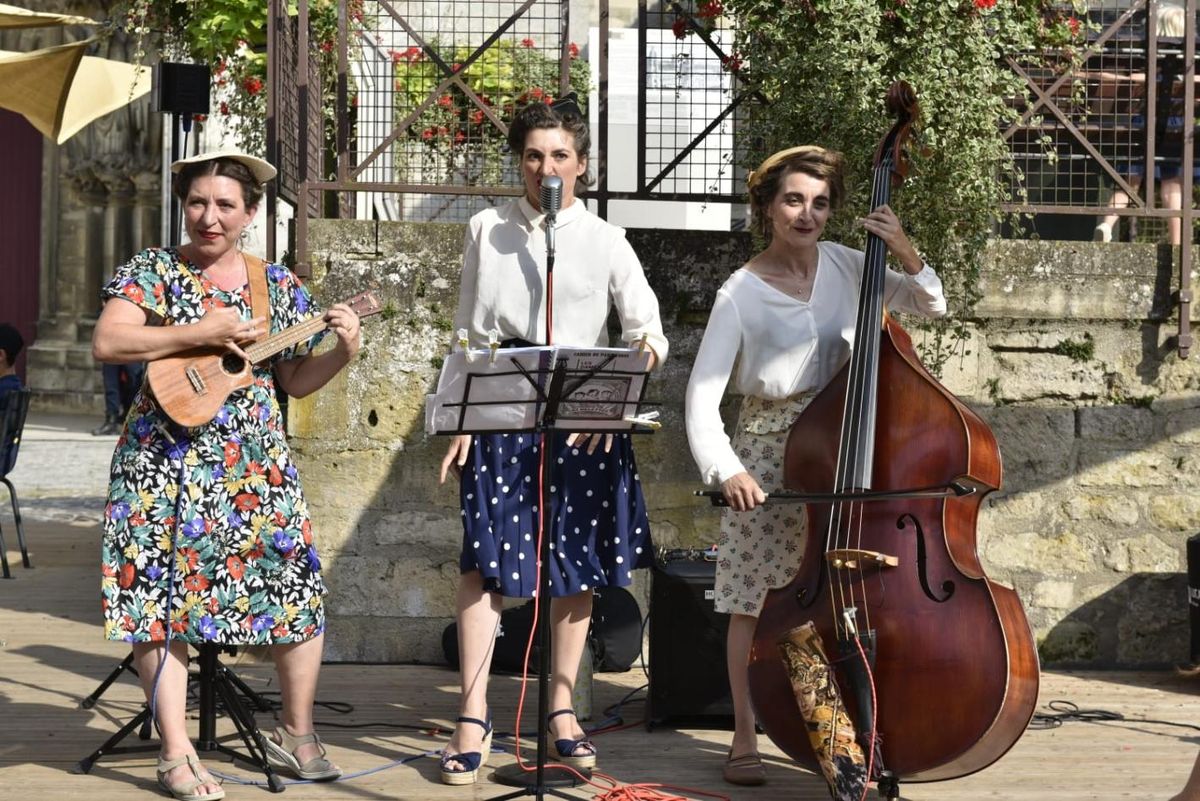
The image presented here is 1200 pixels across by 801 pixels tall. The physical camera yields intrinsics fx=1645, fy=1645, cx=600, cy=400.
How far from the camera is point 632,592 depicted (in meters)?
6.11

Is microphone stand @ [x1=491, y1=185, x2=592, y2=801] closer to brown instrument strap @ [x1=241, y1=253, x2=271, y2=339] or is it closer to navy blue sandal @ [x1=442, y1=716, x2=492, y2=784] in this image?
navy blue sandal @ [x1=442, y1=716, x2=492, y2=784]

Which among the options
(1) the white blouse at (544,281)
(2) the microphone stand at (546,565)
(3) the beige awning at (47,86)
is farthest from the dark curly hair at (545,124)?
(3) the beige awning at (47,86)

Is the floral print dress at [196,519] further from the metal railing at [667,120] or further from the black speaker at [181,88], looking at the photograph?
the black speaker at [181,88]

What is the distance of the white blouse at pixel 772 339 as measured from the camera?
4.40 meters

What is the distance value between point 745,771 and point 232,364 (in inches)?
69.8

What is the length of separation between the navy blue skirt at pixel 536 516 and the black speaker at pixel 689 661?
0.52m

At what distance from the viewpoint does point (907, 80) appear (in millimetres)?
5312

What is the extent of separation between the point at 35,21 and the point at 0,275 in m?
13.3

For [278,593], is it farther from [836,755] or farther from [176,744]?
[836,755]

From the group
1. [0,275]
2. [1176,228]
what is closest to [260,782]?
[1176,228]

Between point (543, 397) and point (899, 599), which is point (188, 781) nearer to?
point (543, 397)

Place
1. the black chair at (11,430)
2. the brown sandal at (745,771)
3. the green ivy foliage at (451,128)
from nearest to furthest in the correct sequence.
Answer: the brown sandal at (745,771), the green ivy foliage at (451,128), the black chair at (11,430)

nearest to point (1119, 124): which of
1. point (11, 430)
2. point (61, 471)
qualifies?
point (11, 430)

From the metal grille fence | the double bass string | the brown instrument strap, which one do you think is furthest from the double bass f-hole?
the metal grille fence
